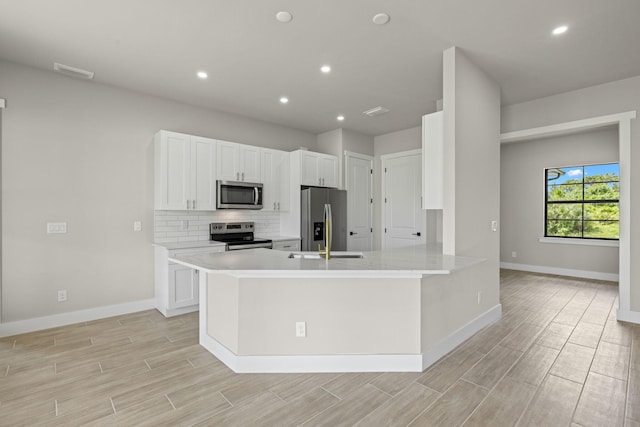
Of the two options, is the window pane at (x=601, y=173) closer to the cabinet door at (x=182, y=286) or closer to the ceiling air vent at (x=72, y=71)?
the cabinet door at (x=182, y=286)

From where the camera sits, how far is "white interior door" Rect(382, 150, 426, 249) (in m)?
5.78

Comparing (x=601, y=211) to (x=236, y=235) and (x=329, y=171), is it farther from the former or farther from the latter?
(x=236, y=235)

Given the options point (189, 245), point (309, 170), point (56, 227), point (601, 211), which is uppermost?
point (309, 170)

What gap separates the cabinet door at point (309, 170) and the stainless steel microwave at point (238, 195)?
76 centimetres

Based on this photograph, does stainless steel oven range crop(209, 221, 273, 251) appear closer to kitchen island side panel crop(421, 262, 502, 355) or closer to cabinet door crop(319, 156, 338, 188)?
cabinet door crop(319, 156, 338, 188)

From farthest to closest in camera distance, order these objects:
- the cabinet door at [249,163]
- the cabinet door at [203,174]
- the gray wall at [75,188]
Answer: the cabinet door at [249,163] < the cabinet door at [203,174] < the gray wall at [75,188]

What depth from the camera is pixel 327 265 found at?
8.15 feet

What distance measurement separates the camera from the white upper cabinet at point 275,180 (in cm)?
505

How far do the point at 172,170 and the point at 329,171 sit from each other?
2.61 m

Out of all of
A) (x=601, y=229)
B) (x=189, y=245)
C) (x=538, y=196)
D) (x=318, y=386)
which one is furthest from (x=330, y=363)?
(x=601, y=229)

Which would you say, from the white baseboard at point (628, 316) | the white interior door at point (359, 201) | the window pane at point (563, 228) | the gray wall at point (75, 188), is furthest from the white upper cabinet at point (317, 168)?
the window pane at point (563, 228)

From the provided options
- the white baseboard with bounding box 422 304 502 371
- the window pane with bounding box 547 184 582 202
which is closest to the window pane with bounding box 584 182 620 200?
the window pane with bounding box 547 184 582 202

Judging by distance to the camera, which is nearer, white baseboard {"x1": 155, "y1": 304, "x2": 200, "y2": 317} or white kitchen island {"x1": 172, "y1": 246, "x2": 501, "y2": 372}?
white kitchen island {"x1": 172, "y1": 246, "x2": 501, "y2": 372}

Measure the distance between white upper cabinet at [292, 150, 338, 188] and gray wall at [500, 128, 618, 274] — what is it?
12.5 ft
